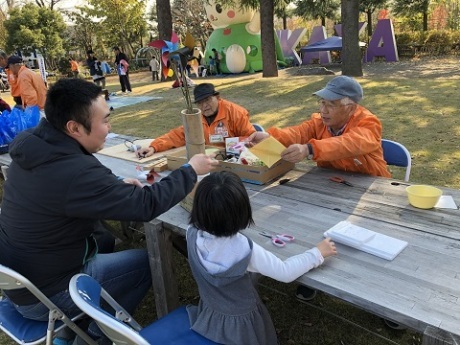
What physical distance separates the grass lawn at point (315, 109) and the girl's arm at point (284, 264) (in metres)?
0.87

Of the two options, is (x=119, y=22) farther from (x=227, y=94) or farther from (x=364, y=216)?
(x=364, y=216)

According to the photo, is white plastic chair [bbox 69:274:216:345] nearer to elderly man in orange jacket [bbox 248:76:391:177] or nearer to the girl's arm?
the girl's arm

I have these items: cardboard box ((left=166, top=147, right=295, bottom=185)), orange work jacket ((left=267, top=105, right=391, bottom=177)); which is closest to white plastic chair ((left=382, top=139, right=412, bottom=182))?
orange work jacket ((left=267, top=105, right=391, bottom=177))

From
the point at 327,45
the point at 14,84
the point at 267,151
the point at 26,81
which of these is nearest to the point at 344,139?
the point at 267,151

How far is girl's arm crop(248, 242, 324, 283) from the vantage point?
4.47ft

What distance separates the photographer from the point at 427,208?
5.79ft

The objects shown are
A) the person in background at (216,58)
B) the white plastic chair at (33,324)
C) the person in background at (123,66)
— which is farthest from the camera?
the person in background at (216,58)

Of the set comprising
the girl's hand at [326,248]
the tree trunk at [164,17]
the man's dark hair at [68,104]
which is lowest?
the girl's hand at [326,248]

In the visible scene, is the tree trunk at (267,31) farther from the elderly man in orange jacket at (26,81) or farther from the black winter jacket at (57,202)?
the black winter jacket at (57,202)

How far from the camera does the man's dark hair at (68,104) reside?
1604 millimetres

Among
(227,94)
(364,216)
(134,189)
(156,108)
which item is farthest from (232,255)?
(227,94)

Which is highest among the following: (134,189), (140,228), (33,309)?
(134,189)

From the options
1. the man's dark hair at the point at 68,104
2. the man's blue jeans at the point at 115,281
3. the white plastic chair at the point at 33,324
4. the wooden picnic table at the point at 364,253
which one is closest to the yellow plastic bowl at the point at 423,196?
the wooden picnic table at the point at 364,253

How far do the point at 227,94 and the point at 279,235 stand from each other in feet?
30.8
